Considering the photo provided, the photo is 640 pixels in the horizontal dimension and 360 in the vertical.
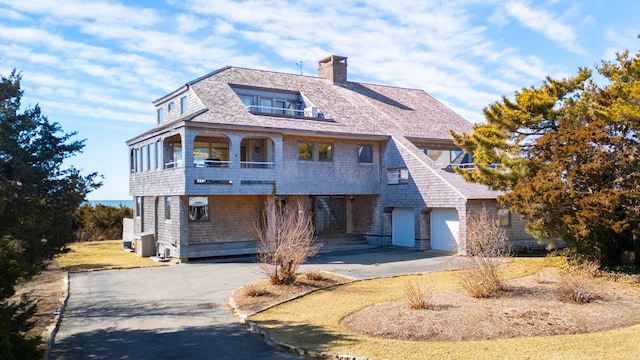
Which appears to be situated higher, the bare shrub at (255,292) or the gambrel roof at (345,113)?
the gambrel roof at (345,113)

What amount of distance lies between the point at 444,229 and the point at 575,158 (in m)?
9.92

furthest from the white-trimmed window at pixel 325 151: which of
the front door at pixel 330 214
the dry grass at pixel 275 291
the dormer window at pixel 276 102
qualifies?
the dry grass at pixel 275 291

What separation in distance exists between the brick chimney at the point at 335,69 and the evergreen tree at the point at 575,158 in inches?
666

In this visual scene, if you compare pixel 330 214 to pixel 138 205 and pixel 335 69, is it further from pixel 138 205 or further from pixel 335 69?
pixel 138 205

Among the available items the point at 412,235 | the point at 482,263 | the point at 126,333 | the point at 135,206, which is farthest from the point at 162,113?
the point at 482,263

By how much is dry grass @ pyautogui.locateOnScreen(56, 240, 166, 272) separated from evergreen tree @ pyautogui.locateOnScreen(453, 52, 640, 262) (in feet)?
52.4

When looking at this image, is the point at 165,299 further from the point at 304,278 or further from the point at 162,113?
the point at 162,113

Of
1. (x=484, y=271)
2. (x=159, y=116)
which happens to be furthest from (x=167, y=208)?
(x=484, y=271)

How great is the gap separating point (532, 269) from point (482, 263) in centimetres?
627

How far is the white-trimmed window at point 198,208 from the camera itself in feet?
82.3

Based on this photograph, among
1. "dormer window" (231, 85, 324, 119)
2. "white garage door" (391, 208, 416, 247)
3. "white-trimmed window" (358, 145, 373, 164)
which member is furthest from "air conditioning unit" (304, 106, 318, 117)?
"white garage door" (391, 208, 416, 247)

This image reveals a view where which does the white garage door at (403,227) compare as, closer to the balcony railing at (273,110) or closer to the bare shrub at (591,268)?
the balcony railing at (273,110)

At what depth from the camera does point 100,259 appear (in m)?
25.7

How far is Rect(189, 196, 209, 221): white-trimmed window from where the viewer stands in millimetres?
25078
